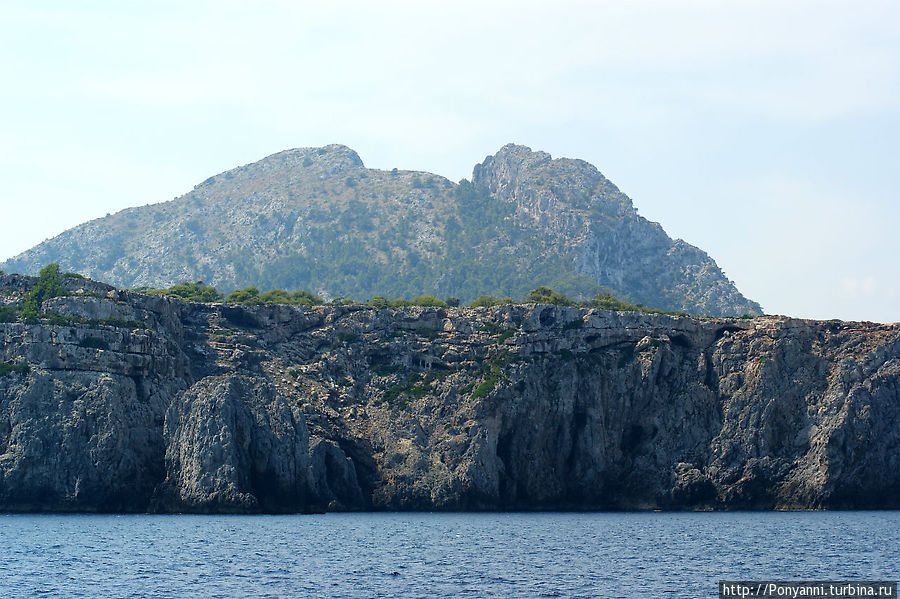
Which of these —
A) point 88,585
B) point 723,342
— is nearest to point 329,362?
point 723,342

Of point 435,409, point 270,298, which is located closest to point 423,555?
point 435,409

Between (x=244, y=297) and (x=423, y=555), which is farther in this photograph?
(x=244, y=297)

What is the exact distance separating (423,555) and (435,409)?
5345 centimetres

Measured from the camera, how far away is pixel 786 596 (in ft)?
189

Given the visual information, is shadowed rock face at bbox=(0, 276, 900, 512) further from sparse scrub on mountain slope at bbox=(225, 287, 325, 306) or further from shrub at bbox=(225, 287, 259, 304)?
shrub at bbox=(225, 287, 259, 304)

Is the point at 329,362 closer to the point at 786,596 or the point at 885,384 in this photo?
→ the point at 885,384

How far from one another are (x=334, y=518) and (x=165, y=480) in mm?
16814

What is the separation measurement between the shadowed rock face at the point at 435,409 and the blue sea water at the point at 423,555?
283 inches

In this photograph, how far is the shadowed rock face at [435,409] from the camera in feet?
371

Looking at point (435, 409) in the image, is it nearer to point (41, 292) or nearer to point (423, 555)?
point (41, 292)

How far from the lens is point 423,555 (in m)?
78.2

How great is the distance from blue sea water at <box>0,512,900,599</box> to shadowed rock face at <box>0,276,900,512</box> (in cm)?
718

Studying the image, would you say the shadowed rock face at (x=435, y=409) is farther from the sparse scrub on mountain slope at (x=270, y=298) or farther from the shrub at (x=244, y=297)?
the shrub at (x=244, y=297)

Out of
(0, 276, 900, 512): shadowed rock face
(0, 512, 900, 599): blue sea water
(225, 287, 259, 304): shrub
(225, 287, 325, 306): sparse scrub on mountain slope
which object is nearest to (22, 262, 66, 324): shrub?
(0, 276, 900, 512): shadowed rock face
